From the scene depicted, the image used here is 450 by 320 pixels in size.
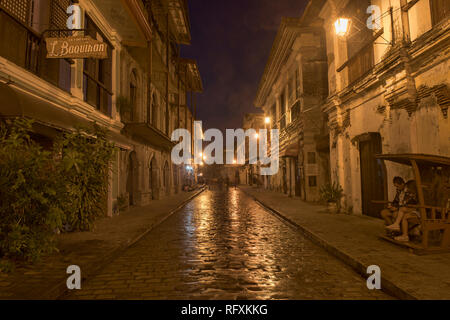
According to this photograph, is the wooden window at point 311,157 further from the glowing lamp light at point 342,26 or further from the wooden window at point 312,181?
the glowing lamp light at point 342,26

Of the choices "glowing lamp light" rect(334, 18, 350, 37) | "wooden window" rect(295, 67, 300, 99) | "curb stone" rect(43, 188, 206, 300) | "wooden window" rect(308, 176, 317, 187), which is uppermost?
"wooden window" rect(295, 67, 300, 99)

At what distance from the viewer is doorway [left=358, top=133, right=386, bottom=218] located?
1001 centimetres

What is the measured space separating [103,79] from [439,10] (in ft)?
36.4

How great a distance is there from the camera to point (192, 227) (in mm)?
9578

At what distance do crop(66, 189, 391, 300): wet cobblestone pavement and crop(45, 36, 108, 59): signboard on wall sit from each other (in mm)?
4691

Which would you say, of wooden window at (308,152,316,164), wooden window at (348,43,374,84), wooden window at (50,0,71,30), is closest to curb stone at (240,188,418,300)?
wooden window at (348,43,374,84)

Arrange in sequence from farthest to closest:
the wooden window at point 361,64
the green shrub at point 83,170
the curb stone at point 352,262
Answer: the wooden window at point 361,64 < the green shrub at point 83,170 < the curb stone at point 352,262

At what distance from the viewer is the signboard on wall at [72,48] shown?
691 cm

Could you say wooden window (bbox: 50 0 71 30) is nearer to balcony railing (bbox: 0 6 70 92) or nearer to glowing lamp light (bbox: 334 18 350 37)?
balcony railing (bbox: 0 6 70 92)

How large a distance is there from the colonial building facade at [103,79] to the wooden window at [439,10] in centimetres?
869

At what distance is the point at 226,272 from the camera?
4.95 metres

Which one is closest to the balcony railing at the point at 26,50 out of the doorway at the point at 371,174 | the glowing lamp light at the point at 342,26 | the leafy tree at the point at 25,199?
the leafy tree at the point at 25,199

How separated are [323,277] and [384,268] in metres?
0.98

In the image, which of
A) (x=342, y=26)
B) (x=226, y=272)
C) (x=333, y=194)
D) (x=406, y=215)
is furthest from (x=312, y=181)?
(x=226, y=272)
